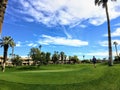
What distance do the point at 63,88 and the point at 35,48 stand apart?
92857 millimetres

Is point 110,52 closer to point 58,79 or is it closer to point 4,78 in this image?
point 58,79

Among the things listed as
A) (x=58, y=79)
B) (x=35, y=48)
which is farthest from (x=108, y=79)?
(x=35, y=48)

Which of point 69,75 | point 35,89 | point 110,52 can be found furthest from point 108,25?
point 35,89

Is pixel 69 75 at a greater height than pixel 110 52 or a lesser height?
lesser

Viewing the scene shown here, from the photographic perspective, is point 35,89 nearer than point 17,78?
Yes

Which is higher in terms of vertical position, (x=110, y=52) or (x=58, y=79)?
(x=110, y=52)

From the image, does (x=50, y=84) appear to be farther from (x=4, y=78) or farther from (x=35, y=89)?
(x=4, y=78)

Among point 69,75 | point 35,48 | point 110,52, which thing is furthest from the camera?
point 35,48

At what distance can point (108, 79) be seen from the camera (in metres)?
25.9

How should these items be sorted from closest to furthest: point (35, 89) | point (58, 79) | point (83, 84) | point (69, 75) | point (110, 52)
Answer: point (35, 89), point (83, 84), point (58, 79), point (69, 75), point (110, 52)

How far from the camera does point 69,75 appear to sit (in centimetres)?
2709

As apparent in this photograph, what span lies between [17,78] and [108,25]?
2610cm

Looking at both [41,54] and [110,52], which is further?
[41,54]

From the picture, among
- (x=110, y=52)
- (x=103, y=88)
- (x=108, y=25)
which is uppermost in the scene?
(x=108, y=25)
